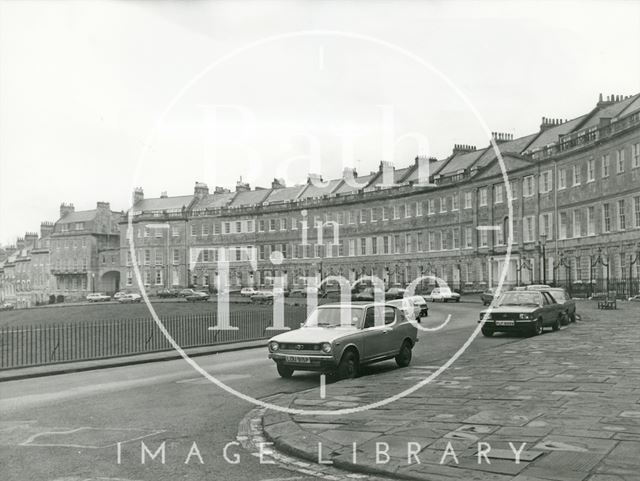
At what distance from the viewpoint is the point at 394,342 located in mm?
15195

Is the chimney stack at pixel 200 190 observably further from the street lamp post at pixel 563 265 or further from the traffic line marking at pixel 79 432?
the traffic line marking at pixel 79 432

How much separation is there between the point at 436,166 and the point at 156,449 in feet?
238

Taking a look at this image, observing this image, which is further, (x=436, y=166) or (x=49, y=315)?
(x=436, y=166)

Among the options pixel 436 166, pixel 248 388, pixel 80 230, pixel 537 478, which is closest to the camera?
pixel 537 478

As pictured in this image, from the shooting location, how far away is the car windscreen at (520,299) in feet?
75.5

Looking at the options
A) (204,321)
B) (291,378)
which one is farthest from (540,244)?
A: (291,378)

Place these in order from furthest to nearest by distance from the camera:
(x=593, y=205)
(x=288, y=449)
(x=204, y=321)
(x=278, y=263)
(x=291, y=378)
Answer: (x=278, y=263) < (x=593, y=205) < (x=204, y=321) < (x=291, y=378) < (x=288, y=449)

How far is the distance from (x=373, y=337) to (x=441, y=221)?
57782 millimetres

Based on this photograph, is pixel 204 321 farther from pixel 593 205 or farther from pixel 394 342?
pixel 593 205

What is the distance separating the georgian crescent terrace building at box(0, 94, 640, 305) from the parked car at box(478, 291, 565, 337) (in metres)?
25.1

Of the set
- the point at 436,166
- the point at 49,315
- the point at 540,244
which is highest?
the point at 436,166

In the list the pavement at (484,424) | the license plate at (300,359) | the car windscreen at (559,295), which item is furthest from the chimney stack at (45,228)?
the pavement at (484,424)

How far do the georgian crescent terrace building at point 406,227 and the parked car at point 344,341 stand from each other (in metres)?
35.4

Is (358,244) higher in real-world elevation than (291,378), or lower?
higher
